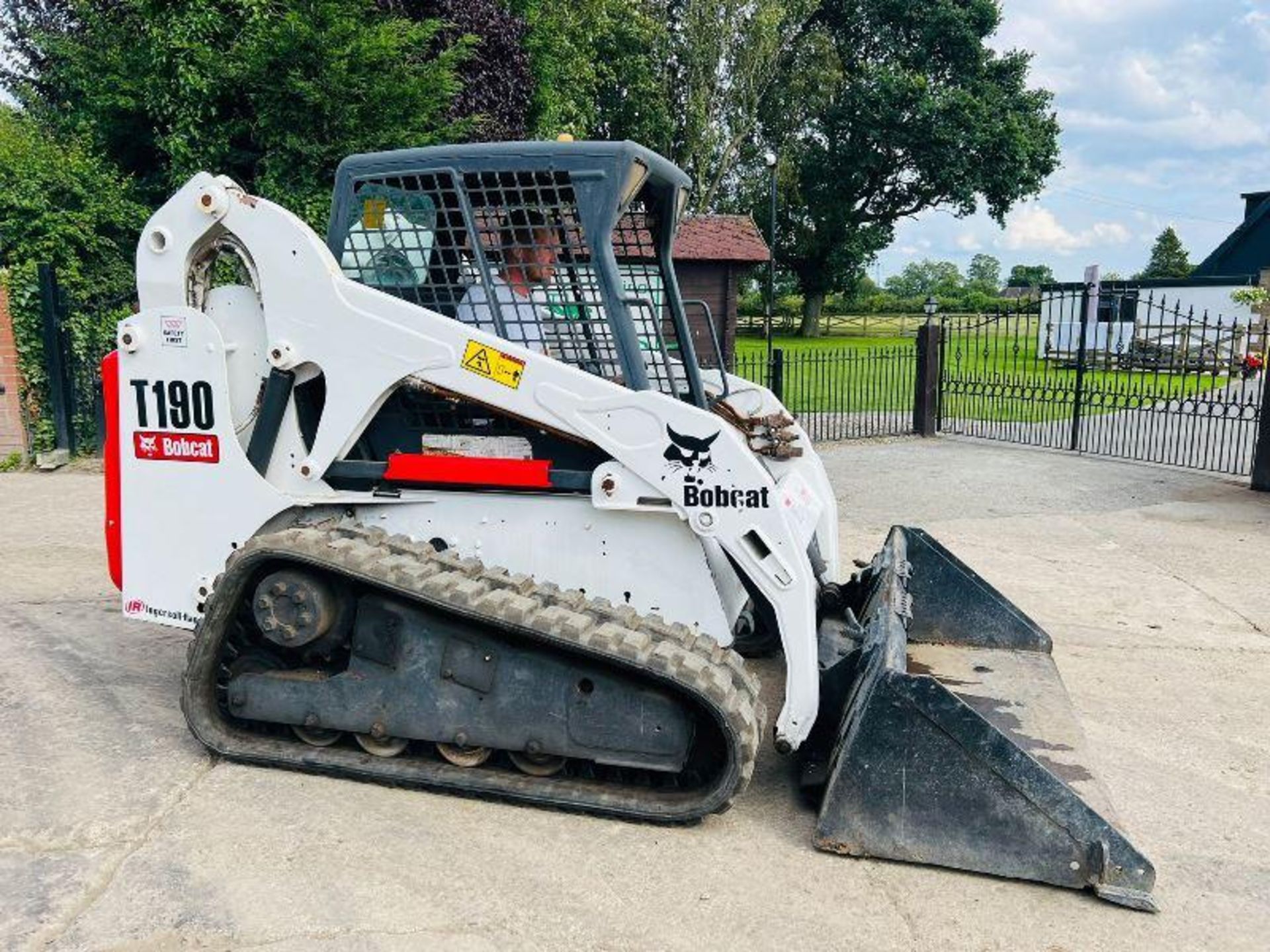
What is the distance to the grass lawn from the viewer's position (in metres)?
14.0

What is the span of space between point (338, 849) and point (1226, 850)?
292 cm

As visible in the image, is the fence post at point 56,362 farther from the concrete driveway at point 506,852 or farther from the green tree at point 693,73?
the green tree at point 693,73

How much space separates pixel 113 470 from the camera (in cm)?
446

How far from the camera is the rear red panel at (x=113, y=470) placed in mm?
4242

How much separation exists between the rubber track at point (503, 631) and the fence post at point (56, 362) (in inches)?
346

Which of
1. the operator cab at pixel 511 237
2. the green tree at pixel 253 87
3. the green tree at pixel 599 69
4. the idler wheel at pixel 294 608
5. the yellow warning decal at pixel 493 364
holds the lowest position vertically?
the idler wheel at pixel 294 608

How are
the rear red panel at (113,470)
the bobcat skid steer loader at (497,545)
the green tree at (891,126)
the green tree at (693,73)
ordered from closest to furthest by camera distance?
the bobcat skid steer loader at (497,545) < the rear red panel at (113,470) < the green tree at (693,73) < the green tree at (891,126)

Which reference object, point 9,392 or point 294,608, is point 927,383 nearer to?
point 9,392

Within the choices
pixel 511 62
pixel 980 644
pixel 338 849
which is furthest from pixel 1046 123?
pixel 338 849

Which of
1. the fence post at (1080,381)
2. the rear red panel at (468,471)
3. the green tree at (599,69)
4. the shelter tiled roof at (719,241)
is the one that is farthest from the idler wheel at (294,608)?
the green tree at (599,69)

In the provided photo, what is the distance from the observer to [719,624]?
380 centimetres

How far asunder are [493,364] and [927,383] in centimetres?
1140

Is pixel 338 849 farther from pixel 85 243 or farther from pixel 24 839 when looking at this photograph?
pixel 85 243

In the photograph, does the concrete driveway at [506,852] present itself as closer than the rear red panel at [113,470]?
Yes
